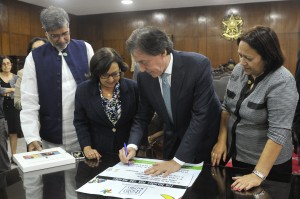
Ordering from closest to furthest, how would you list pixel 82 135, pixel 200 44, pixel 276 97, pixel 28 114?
1. pixel 276 97
2. pixel 82 135
3. pixel 28 114
4. pixel 200 44

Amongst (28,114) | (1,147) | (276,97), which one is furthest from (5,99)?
(276,97)

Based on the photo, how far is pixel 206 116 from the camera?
4.87 feet

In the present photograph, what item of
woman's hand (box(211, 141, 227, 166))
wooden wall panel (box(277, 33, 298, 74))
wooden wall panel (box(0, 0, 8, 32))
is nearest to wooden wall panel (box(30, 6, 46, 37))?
wooden wall panel (box(0, 0, 8, 32))

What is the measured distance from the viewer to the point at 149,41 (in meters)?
1.34

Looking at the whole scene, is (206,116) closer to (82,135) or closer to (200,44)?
(82,135)

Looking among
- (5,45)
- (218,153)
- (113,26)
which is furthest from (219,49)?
(218,153)

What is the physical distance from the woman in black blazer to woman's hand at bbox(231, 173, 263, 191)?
0.75 m

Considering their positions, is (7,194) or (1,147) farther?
(1,147)

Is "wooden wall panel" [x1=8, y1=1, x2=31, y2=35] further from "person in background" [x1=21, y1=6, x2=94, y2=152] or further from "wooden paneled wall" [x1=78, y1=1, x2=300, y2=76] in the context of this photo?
"person in background" [x1=21, y1=6, x2=94, y2=152]

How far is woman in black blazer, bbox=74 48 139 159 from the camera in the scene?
5.63 feet

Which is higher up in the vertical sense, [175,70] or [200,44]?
[200,44]

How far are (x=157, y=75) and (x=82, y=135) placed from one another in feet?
1.88

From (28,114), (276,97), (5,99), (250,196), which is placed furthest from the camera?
(5,99)

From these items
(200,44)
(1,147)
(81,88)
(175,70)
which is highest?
(200,44)
